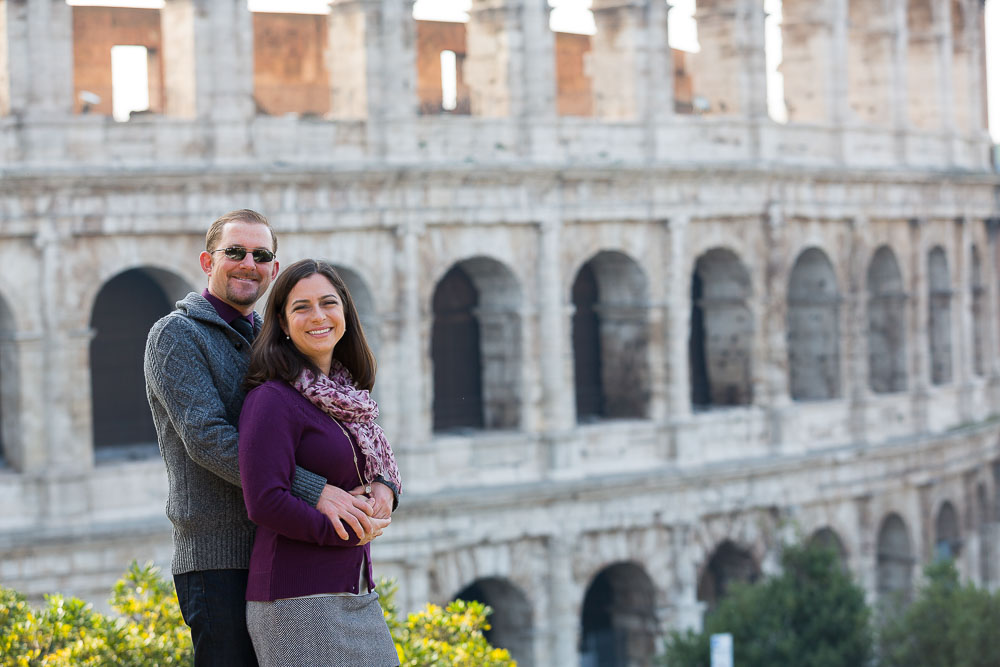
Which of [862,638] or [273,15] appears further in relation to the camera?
[273,15]

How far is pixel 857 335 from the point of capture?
29078 mm

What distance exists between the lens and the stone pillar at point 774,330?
2727 cm

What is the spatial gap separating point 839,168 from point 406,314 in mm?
8783

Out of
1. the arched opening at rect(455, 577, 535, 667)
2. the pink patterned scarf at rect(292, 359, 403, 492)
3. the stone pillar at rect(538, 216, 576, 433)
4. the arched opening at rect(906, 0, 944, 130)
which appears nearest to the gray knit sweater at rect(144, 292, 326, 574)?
the pink patterned scarf at rect(292, 359, 403, 492)

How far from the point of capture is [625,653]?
2662cm

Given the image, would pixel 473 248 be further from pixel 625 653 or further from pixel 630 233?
pixel 625 653

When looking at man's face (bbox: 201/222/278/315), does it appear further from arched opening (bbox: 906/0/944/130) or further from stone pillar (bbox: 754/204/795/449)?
arched opening (bbox: 906/0/944/130)

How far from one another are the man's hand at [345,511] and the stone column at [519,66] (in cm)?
1862

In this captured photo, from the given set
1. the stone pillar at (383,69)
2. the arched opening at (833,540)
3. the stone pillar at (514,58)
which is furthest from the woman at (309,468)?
the arched opening at (833,540)

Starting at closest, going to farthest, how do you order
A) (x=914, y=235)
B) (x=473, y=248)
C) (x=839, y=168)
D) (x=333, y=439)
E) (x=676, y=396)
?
(x=333, y=439) → (x=473, y=248) → (x=676, y=396) → (x=839, y=168) → (x=914, y=235)

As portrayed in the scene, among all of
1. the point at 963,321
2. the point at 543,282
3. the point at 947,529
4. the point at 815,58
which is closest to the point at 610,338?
the point at 543,282

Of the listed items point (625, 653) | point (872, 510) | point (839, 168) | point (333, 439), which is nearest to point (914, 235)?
point (839, 168)

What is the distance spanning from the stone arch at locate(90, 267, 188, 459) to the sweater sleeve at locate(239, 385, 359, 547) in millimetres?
16689

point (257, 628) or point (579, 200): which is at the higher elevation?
point (579, 200)
